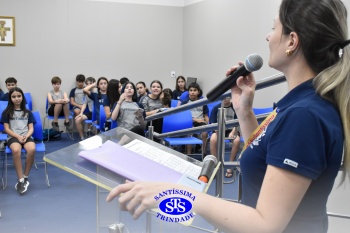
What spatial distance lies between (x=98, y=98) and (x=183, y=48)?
9.25 ft

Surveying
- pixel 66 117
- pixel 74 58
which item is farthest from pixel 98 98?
pixel 74 58

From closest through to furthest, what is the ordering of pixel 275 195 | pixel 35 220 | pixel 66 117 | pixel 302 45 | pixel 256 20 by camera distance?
pixel 275 195, pixel 302 45, pixel 35 220, pixel 256 20, pixel 66 117

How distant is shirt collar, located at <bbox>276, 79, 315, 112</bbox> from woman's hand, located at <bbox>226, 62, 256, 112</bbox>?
27cm

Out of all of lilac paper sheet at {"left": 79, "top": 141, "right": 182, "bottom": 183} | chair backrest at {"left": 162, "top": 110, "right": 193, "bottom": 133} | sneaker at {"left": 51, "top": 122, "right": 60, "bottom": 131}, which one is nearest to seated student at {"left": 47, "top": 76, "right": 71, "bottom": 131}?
sneaker at {"left": 51, "top": 122, "right": 60, "bottom": 131}

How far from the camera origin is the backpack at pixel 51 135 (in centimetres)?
734

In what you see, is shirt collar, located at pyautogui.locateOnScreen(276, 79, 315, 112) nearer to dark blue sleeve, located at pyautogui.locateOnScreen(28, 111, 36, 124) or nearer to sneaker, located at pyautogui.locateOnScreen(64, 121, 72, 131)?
dark blue sleeve, located at pyautogui.locateOnScreen(28, 111, 36, 124)

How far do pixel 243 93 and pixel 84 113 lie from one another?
23.1ft

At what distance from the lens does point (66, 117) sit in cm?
780

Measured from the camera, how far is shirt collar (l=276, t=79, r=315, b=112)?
83 cm

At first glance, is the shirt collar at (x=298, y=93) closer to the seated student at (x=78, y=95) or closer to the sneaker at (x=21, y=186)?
the sneaker at (x=21, y=186)

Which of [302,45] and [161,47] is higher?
[161,47]

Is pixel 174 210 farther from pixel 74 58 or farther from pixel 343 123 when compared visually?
pixel 74 58

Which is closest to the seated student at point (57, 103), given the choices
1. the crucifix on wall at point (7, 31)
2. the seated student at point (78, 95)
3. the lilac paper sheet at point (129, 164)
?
the seated student at point (78, 95)

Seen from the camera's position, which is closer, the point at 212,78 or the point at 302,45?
the point at 302,45
